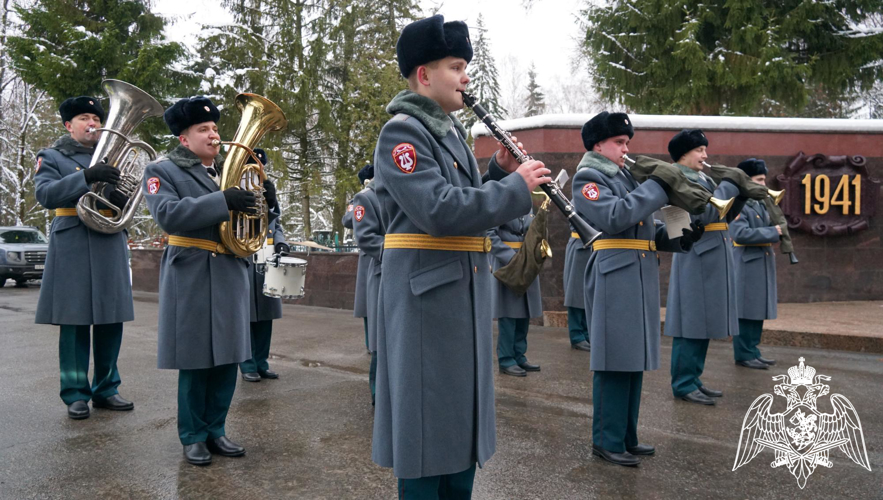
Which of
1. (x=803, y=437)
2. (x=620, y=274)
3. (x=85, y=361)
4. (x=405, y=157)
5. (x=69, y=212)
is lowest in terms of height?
(x=803, y=437)

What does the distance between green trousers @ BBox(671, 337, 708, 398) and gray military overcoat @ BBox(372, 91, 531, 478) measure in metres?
3.70

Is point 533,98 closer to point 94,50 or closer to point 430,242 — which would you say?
point 94,50

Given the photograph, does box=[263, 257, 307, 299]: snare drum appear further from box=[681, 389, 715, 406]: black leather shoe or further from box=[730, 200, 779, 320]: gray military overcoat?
box=[730, 200, 779, 320]: gray military overcoat

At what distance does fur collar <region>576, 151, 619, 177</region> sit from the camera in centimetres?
445

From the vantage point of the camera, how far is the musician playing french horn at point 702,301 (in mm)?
6008

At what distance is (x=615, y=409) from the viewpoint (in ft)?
14.2

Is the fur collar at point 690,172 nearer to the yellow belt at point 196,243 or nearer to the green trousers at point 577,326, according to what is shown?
the green trousers at point 577,326

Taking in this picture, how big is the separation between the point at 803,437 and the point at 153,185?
4124mm

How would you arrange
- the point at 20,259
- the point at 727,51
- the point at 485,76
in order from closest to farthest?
the point at 727,51 → the point at 20,259 → the point at 485,76

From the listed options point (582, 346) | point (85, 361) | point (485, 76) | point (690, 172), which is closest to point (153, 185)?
point (85, 361)

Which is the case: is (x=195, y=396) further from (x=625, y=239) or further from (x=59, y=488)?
(x=625, y=239)

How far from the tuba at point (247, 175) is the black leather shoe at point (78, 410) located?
201 cm

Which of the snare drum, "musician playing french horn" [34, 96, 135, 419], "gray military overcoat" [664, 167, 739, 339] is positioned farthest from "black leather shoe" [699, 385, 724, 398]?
"musician playing french horn" [34, 96, 135, 419]

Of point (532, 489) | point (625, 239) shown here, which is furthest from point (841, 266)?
point (532, 489)
